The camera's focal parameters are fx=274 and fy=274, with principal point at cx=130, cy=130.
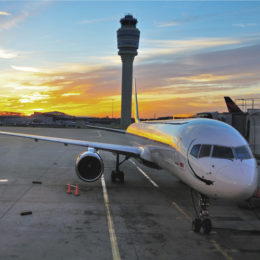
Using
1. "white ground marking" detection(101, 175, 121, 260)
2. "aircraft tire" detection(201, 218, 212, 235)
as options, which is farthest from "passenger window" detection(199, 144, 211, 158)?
"white ground marking" detection(101, 175, 121, 260)

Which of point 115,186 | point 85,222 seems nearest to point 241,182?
point 85,222

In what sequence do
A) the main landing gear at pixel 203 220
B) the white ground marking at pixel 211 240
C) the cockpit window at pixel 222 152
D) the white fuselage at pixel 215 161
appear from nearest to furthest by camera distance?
the white fuselage at pixel 215 161 → the white ground marking at pixel 211 240 → the cockpit window at pixel 222 152 → the main landing gear at pixel 203 220

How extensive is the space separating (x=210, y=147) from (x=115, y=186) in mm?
8381

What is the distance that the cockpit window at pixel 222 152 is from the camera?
295 inches

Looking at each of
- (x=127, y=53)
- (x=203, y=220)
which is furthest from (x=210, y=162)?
(x=127, y=53)

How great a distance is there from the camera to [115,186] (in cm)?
1516

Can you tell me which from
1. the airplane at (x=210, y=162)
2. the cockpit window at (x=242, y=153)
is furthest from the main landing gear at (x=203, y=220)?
the cockpit window at (x=242, y=153)

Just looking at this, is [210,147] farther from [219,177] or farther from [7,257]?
[7,257]

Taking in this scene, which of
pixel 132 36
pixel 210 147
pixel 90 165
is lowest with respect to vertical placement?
pixel 90 165

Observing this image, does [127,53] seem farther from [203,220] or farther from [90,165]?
[203,220]

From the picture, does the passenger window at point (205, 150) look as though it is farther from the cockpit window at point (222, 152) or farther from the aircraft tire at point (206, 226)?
the aircraft tire at point (206, 226)

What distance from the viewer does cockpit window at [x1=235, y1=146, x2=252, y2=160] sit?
24.6ft

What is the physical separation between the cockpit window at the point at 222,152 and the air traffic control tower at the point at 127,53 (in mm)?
103513

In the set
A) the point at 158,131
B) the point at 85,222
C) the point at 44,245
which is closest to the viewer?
the point at 44,245
